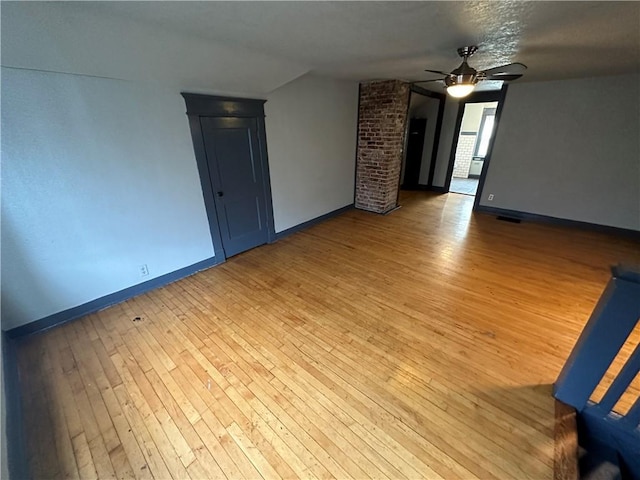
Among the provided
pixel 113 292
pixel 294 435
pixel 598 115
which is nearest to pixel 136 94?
pixel 113 292

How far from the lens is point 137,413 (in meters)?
1.65

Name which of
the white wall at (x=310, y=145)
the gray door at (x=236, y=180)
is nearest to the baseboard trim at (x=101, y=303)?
the gray door at (x=236, y=180)

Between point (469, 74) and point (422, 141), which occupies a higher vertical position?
point (469, 74)

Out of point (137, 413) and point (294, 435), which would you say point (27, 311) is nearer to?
point (137, 413)

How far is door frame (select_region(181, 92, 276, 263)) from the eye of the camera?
2777 mm

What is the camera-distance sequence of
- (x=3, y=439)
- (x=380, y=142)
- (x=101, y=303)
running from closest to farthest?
(x=3, y=439), (x=101, y=303), (x=380, y=142)

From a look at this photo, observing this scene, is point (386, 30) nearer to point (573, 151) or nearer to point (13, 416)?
point (13, 416)

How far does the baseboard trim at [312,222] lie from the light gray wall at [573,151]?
3.04 m

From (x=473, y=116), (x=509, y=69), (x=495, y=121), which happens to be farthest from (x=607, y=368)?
(x=473, y=116)

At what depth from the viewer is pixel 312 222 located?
4719 mm

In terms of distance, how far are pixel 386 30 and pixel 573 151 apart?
4426 mm

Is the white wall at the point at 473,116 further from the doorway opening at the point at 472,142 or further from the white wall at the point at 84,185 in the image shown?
the white wall at the point at 84,185

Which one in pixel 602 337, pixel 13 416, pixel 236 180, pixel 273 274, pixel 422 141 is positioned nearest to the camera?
pixel 602 337

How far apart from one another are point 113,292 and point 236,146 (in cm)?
214
